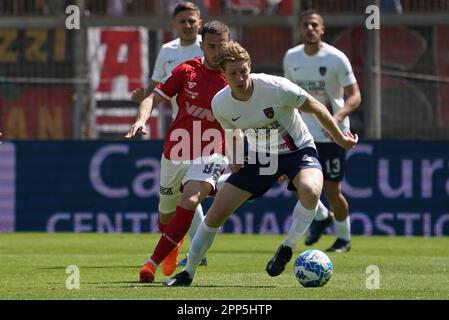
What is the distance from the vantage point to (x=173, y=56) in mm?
12023

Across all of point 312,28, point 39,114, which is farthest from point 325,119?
point 39,114

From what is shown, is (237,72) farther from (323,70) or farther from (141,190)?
(141,190)

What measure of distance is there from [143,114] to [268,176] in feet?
3.88

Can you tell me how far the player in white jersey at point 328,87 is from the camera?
13.7 m

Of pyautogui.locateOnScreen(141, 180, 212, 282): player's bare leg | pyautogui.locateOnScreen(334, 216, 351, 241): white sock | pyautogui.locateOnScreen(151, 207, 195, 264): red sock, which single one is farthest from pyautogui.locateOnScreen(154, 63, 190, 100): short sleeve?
pyautogui.locateOnScreen(334, 216, 351, 241): white sock

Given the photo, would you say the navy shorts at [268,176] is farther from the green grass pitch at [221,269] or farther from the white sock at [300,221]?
the green grass pitch at [221,269]

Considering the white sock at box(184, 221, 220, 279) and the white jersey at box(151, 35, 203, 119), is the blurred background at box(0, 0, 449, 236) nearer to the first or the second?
the white jersey at box(151, 35, 203, 119)

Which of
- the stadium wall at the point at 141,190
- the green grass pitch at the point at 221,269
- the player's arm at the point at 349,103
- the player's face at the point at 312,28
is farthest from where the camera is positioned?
the stadium wall at the point at 141,190

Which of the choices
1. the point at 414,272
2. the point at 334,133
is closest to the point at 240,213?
the point at 414,272

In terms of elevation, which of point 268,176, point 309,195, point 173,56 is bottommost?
point 309,195

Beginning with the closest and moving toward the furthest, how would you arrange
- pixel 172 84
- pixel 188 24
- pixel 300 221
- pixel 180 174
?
pixel 300 221 → pixel 172 84 → pixel 180 174 → pixel 188 24

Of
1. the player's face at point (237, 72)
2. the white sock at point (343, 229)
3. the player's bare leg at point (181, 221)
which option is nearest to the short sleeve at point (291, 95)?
the player's face at point (237, 72)

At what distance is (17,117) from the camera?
18.4 m
